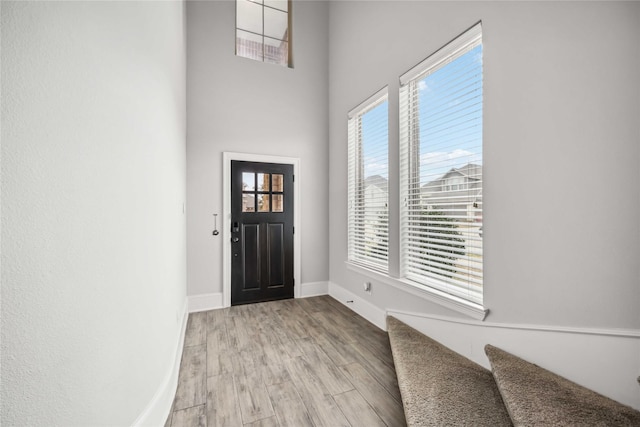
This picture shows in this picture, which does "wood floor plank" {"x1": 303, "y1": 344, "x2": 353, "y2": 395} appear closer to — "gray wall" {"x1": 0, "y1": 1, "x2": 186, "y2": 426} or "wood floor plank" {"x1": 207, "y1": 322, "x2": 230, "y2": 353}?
"wood floor plank" {"x1": 207, "y1": 322, "x2": 230, "y2": 353}

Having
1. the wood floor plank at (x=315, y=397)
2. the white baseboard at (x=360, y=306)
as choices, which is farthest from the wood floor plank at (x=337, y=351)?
the white baseboard at (x=360, y=306)

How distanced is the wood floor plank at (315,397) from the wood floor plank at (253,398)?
0.22m

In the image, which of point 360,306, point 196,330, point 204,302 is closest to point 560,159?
point 360,306

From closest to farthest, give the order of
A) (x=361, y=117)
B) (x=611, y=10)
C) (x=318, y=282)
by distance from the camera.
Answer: (x=611, y=10), (x=361, y=117), (x=318, y=282)

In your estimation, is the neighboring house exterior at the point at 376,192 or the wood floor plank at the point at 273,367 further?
the neighboring house exterior at the point at 376,192

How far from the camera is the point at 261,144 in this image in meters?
3.72

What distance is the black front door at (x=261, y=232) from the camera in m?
3.60

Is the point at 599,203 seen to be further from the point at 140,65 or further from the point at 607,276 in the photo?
the point at 140,65

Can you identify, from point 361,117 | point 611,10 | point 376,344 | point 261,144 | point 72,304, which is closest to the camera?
point 72,304

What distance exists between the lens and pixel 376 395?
182 centimetres

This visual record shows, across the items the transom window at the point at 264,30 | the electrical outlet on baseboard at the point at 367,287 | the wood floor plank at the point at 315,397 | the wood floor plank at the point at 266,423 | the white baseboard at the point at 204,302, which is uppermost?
the transom window at the point at 264,30

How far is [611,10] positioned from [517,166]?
79 cm

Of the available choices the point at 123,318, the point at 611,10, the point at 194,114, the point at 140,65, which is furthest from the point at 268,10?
the point at 123,318

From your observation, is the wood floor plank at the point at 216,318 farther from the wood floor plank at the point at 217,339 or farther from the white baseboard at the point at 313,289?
the white baseboard at the point at 313,289
